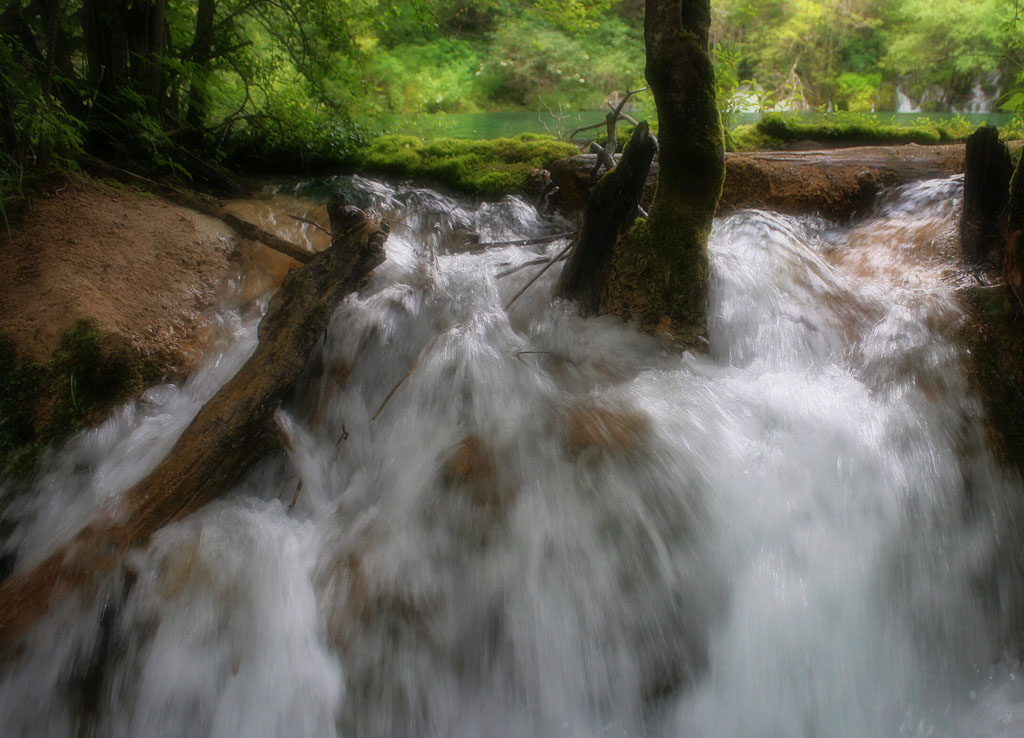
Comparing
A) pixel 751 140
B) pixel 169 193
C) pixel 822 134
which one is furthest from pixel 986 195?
pixel 169 193

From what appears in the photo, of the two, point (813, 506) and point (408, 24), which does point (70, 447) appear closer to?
point (813, 506)

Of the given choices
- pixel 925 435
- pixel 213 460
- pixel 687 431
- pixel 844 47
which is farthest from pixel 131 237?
pixel 844 47

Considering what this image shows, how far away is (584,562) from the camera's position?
6.44 feet

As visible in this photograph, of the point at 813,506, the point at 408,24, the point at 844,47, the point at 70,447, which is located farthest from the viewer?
the point at 844,47

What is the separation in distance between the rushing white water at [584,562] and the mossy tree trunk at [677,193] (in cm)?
22

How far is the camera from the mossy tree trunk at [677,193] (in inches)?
97.2

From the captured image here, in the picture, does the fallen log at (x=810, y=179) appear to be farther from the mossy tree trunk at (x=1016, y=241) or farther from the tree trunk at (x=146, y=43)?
the tree trunk at (x=146, y=43)

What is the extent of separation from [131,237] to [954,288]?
14.9ft

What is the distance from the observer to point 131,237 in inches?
132

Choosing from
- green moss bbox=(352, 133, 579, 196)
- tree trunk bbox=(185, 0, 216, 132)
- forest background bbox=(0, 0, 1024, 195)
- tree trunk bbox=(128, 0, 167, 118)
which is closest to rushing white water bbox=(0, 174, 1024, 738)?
forest background bbox=(0, 0, 1024, 195)

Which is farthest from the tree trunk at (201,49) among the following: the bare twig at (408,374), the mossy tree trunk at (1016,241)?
the mossy tree trunk at (1016,241)

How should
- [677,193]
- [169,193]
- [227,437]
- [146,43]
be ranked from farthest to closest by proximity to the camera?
[146,43]
[169,193]
[677,193]
[227,437]

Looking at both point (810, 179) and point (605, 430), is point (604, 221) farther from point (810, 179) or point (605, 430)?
point (810, 179)

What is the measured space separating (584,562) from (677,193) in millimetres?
1798
